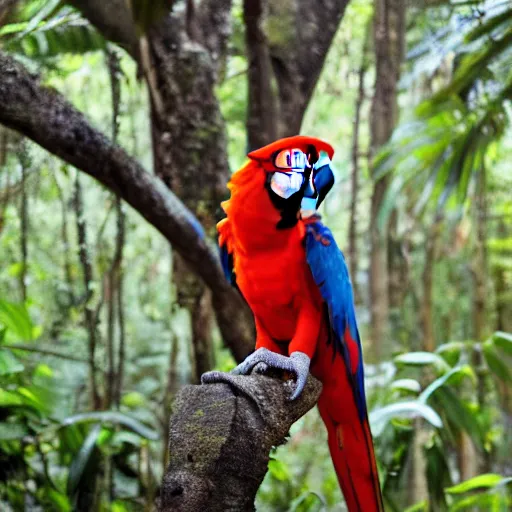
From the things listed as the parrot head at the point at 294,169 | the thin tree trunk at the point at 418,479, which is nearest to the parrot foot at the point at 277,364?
the parrot head at the point at 294,169

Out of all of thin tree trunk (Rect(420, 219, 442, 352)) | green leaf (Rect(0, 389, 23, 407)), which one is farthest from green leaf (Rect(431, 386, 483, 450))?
green leaf (Rect(0, 389, 23, 407))

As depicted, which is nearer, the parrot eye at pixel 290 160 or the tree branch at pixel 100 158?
the parrot eye at pixel 290 160

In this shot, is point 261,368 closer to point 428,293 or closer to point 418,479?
point 418,479

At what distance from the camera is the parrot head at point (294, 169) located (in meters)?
0.85

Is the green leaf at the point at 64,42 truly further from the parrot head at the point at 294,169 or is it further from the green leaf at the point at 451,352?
the green leaf at the point at 451,352

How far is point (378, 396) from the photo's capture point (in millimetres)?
2102

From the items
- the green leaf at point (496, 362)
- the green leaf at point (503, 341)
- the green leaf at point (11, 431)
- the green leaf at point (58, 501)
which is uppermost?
the green leaf at point (503, 341)

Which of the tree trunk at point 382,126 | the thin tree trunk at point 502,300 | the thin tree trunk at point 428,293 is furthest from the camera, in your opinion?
the thin tree trunk at point 502,300

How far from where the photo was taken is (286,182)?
86cm

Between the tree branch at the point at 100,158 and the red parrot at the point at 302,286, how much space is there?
188mm

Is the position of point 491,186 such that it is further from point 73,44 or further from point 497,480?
point 73,44

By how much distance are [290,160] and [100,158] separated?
1.64 feet

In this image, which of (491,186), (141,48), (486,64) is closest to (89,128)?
(141,48)

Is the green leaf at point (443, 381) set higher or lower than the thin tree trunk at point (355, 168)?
lower
